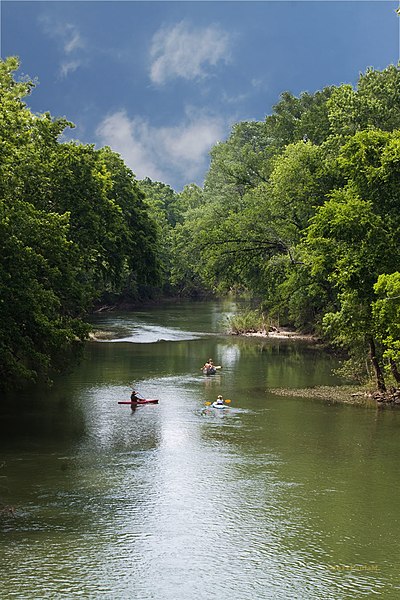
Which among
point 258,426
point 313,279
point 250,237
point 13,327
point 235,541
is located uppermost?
point 250,237

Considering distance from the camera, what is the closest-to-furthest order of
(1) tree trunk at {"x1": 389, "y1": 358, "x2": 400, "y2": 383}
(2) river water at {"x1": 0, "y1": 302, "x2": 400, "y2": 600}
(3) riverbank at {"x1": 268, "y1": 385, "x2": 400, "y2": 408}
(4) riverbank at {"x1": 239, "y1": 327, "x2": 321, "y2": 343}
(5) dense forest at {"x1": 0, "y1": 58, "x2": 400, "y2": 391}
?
(2) river water at {"x1": 0, "y1": 302, "x2": 400, "y2": 600} < (5) dense forest at {"x1": 0, "y1": 58, "x2": 400, "y2": 391} < (1) tree trunk at {"x1": 389, "y1": 358, "x2": 400, "y2": 383} < (3) riverbank at {"x1": 268, "y1": 385, "x2": 400, "y2": 408} < (4) riverbank at {"x1": 239, "y1": 327, "x2": 321, "y2": 343}

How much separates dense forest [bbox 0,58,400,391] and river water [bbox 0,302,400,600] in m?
2.96

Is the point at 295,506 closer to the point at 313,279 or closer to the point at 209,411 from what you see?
the point at 209,411

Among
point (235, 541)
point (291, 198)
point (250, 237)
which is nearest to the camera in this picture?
point (235, 541)

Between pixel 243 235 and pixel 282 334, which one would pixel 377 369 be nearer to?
pixel 243 235

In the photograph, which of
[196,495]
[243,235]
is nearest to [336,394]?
[196,495]

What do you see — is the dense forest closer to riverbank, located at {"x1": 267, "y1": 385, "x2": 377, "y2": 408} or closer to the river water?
riverbank, located at {"x1": 267, "y1": 385, "x2": 377, "y2": 408}

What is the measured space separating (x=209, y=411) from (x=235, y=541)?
13.6 meters

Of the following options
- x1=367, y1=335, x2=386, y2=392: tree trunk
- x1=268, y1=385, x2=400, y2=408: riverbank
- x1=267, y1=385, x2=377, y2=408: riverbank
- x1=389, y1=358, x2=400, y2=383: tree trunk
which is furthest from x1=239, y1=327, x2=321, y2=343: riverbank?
x1=389, y1=358, x2=400, y2=383: tree trunk

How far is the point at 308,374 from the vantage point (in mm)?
41438

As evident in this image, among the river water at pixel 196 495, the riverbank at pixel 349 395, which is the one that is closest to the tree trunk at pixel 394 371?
the riverbank at pixel 349 395

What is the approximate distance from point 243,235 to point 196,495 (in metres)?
37.0

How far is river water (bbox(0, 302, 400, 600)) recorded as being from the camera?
1518 centimetres

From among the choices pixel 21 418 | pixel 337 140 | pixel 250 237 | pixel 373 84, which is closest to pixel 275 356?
pixel 250 237
